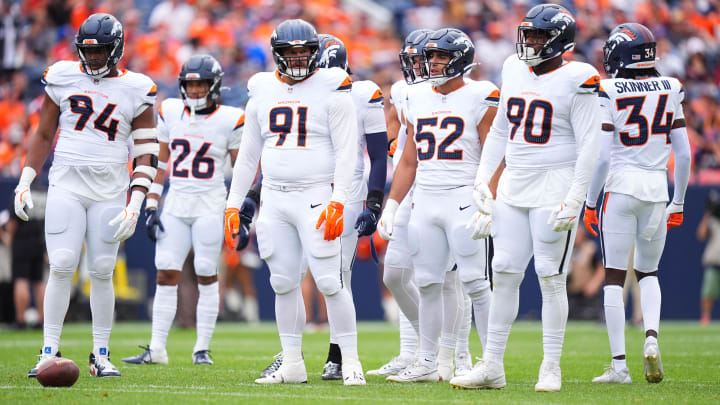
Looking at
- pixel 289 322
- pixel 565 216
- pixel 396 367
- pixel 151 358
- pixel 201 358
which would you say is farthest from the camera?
pixel 201 358

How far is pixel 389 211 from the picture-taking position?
22.4 feet

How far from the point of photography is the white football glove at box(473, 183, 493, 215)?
632 centimetres

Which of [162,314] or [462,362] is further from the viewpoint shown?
[162,314]

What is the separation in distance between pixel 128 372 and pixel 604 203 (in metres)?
3.60

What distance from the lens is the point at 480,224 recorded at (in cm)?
632

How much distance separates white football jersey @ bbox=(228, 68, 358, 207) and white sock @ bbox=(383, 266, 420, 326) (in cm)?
115

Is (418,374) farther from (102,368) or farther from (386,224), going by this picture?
(102,368)

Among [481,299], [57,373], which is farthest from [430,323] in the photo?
[57,373]

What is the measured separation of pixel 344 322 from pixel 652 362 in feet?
6.71

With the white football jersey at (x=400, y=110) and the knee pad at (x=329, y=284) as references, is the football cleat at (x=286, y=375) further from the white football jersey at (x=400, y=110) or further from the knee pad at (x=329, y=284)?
the white football jersey at (x=400, y=110)

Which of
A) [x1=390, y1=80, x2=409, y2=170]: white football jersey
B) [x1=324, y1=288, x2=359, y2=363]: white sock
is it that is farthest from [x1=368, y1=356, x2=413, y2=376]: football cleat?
[x1=390, y1=80, x2=409, y2=170]: white football jersey

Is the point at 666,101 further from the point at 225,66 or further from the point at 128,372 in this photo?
the point at 225,66

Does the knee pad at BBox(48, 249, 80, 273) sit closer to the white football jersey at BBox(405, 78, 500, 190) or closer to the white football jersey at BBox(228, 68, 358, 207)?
the white football jersey at BBox(228, 68, 358, 207)

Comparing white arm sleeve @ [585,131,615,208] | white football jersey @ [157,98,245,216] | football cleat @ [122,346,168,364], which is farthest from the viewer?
white football jersey @ [157,98,245,216]
